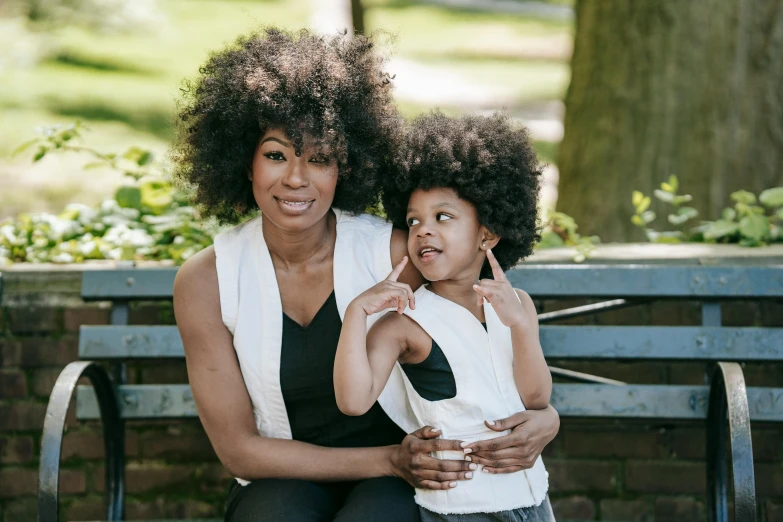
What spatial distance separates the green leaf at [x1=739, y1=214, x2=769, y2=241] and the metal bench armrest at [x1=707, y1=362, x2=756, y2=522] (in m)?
0.76

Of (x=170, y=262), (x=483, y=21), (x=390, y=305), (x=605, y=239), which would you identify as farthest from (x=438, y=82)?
(x=390, y=305)

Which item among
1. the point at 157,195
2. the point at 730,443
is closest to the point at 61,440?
the point at 157,195

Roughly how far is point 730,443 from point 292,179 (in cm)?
140

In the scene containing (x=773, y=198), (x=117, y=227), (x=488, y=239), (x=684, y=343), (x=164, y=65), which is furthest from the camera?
(x=164, y=65)

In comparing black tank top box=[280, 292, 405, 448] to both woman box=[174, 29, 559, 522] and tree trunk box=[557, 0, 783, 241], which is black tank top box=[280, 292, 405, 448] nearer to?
woman box=[174, 29, 559, 522]

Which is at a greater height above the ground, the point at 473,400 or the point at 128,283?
the point at 128,283

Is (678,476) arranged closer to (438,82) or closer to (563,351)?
(563,351)

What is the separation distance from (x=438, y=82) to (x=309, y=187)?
12.0 meters

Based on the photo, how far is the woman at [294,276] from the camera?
2695 millimetres

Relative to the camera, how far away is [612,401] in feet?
10.5

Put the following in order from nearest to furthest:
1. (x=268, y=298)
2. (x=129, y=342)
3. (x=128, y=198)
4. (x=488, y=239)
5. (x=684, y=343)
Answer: (x=488, y=239) → (x=268, y=298) → (x=684, y=343) → (x=129, y=342) → (x=128, y=198)

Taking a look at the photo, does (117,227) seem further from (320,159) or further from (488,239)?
(488,239)

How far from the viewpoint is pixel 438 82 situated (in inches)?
566

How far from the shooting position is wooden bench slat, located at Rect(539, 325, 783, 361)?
3.17 meters
